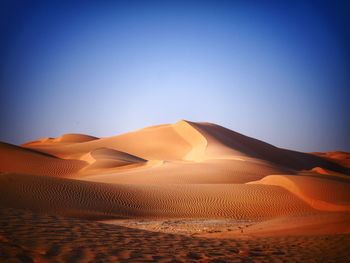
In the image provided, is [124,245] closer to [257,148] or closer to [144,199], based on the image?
[144,199]

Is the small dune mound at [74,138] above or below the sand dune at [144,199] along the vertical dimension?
above

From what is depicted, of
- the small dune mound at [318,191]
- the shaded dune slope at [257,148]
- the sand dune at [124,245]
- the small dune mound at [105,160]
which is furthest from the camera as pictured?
the shaded dune slope at [257,148]

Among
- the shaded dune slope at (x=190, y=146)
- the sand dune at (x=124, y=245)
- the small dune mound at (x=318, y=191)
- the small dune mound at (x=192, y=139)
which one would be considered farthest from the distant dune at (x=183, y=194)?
the shaded dune slope at (x=190, y=146)

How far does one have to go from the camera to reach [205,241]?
7.35 m

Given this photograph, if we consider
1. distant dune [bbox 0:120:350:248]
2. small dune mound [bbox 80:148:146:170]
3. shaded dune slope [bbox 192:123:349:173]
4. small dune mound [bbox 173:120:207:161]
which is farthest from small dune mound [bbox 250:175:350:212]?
shaded dune slope [bbox 192:123:349:173]

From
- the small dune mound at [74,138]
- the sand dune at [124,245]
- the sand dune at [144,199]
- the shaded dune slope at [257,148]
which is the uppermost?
the small dune mound at [74,138]

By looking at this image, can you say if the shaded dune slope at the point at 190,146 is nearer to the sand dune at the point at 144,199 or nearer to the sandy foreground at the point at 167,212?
the sandy foreground at the point at 167,212

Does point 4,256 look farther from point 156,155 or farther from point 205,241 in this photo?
point 156,155

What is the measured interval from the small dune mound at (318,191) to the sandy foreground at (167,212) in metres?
0.05

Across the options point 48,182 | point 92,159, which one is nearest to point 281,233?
point 48,182

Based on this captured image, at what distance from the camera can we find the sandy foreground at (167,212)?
5.88m

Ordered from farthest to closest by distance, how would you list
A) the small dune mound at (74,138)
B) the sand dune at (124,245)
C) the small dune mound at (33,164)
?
the small dune mound at (74,138) < the small dune mound at (33,164) < the sand dune at (124,245)

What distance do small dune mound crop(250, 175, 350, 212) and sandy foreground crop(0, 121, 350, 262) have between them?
0.05 m

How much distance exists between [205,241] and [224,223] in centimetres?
603
